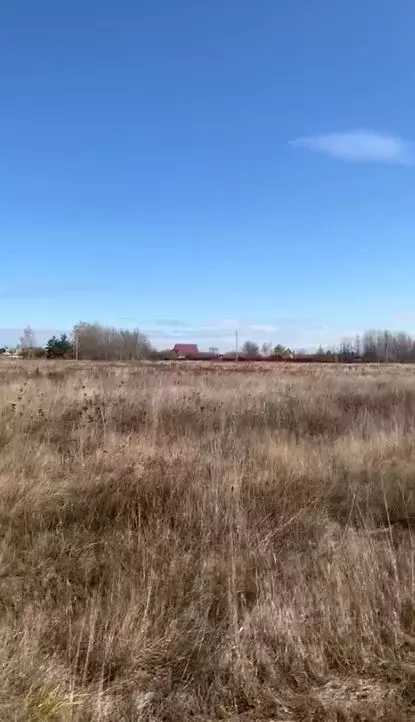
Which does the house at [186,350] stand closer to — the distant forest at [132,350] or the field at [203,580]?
the distant forest at [132,350]

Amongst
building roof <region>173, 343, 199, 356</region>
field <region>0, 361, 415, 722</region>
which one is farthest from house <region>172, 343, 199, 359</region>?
field <region>0, 361, 415, 722</region>

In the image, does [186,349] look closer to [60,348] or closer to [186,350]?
[186,350]

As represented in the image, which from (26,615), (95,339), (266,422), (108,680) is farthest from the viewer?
(95,339)

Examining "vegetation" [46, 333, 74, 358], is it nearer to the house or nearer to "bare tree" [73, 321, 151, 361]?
"bare tree" [73, 321, 151, 361]

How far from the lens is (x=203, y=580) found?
3852 mm

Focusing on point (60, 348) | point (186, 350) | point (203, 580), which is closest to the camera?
point (203, 580)

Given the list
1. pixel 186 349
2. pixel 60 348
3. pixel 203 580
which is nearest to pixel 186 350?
pixel 186 349

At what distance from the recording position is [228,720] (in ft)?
8.52

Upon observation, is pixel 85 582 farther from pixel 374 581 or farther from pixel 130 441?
pixel 130 441

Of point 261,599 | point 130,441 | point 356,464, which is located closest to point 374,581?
point 261,599

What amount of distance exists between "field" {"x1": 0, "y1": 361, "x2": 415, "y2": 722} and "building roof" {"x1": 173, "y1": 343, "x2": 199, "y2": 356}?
106456 mm

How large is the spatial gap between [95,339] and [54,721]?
3863 inches

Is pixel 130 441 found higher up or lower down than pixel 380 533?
higher up

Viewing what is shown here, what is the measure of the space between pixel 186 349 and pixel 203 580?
385ft
